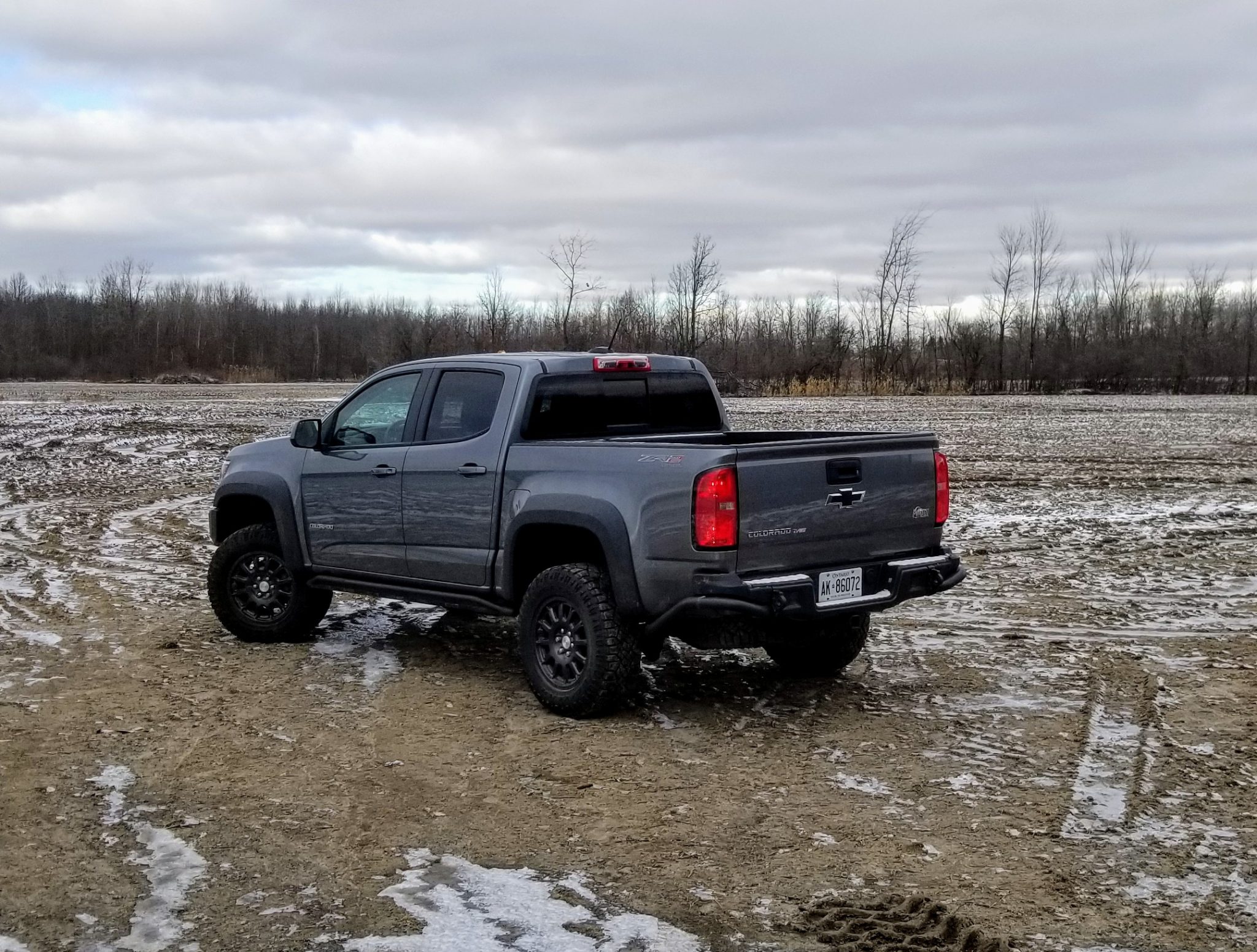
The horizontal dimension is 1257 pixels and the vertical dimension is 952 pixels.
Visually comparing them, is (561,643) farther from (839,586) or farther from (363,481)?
(363,481)

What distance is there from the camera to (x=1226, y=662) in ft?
24.7

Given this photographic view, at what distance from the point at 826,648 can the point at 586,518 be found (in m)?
1.89

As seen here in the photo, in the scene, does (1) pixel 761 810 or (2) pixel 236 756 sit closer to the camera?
(1) pixel 761 810

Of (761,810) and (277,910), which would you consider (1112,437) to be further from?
(277,910)

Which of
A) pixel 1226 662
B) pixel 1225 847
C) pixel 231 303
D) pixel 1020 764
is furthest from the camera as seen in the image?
pixel 231 303

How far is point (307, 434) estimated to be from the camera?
809cm

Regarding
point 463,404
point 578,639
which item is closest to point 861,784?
point 578,639

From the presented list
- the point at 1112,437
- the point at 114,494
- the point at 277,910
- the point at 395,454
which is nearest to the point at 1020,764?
the point at 277,910

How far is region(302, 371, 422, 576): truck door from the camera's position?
7648 millimetres

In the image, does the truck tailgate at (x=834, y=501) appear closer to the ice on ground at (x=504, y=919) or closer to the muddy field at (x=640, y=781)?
the muddy field at (x=640, y=781)

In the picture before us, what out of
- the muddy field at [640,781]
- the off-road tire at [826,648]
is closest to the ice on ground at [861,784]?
the muddy field at [640,781]

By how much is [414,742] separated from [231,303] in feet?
358

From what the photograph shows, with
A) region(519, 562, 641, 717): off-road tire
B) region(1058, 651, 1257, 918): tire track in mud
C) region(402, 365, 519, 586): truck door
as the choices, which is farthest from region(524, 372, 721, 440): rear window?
region(1058, 651, 1257, 918): tire track in mud

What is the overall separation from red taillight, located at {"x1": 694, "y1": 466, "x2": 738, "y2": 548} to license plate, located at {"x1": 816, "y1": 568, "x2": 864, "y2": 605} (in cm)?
57
